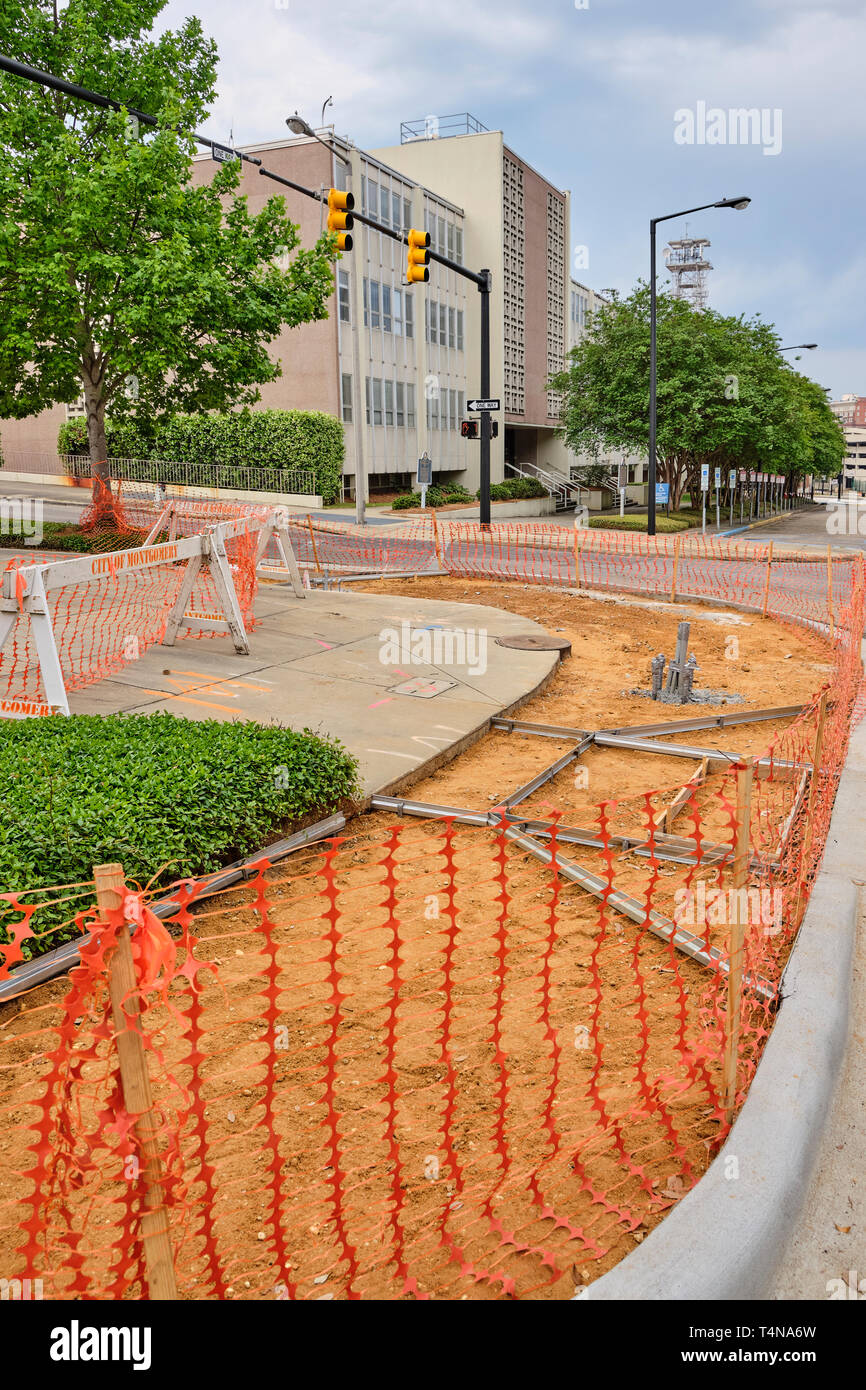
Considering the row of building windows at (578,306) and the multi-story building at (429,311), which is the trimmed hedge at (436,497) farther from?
the row of building windows at (578,306)

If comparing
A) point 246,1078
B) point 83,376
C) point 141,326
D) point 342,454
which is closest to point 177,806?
point 246,1078

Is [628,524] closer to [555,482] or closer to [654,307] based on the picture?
[654,307]

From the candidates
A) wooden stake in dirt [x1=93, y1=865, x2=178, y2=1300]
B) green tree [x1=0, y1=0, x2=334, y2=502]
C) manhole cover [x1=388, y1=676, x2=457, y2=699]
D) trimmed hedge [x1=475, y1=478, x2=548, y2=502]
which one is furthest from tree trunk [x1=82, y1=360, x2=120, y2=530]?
trimmed hedge [x1=475, y1=478, x2=548, y2=502]

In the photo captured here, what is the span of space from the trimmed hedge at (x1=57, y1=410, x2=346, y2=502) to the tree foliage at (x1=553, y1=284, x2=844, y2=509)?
1155 centimetres

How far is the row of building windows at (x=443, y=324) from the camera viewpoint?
43.4 metres

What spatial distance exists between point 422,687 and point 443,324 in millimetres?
38727

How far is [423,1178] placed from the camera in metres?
3.42

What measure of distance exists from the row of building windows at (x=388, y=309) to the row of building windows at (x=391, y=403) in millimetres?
2143

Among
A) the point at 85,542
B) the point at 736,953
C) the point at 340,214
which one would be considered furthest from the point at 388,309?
the point at 736,953

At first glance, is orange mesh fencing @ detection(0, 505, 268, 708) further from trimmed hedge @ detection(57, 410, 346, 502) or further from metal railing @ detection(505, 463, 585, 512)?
metal railing @ detection(505, 463, 585, 512)

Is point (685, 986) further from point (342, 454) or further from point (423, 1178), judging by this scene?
point (342, 454)
